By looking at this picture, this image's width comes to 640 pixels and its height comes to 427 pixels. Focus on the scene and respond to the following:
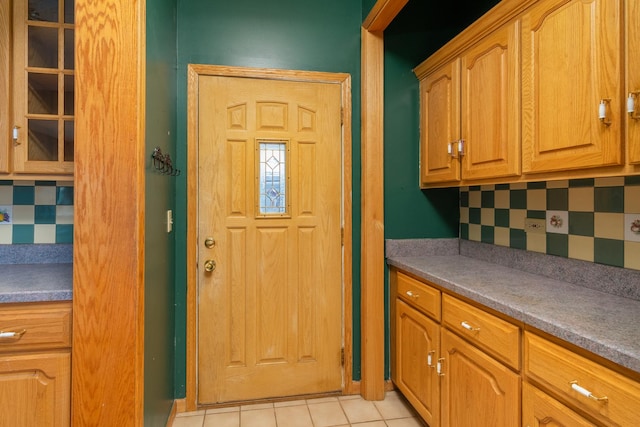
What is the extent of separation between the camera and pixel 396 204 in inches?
87.7

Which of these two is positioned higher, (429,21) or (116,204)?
(429,21)

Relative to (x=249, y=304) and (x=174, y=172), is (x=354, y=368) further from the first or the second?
(x=174, y=172)

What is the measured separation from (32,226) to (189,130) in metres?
0.95

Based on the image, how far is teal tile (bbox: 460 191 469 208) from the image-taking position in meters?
2.23

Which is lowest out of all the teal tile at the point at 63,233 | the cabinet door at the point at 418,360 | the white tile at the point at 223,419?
the white tile at the point at 223,419

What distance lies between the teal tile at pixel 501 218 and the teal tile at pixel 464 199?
0.27m

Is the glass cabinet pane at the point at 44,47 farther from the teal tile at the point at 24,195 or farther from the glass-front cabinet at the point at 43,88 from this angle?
the teal tile at the point at 24,195

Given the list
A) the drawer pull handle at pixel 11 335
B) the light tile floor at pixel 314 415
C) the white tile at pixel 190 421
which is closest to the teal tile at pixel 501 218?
the light tile floor at pixel 314 415

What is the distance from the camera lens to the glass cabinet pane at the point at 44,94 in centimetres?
158

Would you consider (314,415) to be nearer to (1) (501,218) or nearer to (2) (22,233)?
(1) (501,218)

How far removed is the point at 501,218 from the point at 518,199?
15 centimetres

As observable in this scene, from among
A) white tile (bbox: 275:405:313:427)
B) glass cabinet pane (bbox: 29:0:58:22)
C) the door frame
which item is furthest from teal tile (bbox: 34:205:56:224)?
white tile (bbox: 275:405:313:427)

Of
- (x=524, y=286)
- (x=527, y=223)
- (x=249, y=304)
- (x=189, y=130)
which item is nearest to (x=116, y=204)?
(x=189, y=130)

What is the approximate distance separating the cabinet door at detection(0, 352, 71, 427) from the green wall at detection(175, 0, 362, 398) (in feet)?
2.41
